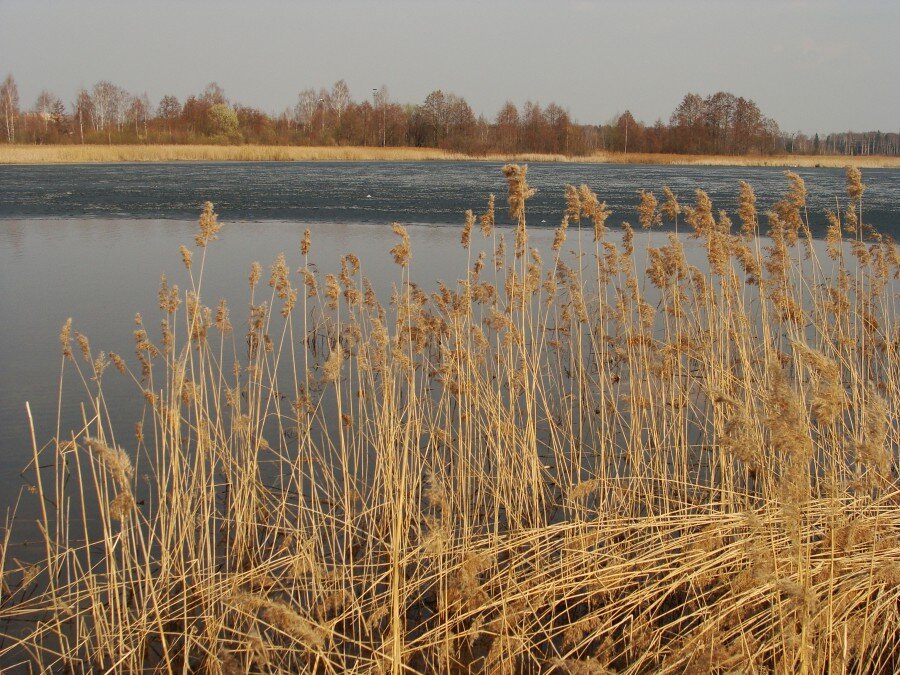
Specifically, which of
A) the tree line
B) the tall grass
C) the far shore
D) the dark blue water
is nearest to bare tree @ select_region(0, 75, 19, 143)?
the tree line

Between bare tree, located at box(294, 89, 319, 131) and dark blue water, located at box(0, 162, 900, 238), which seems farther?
bare tree, located at box(294, 89, 319, 131)

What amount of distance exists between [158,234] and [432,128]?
46.7 m

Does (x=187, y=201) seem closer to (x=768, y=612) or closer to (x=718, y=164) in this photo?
(x=768, y=612)

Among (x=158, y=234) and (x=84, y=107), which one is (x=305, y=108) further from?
(x=158, y=234)

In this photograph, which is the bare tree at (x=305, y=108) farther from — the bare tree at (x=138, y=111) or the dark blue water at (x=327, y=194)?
the dark blue water at (x=327, y=194)

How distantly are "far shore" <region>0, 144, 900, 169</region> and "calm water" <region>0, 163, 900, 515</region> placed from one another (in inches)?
265

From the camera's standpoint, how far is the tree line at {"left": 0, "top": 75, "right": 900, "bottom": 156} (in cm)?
5456

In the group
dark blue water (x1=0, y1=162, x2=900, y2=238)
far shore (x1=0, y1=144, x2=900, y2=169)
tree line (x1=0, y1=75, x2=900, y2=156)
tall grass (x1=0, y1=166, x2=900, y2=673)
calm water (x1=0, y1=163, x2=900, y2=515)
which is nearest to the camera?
tall grass (x1=0, y1=166, x2=900, y2=673)

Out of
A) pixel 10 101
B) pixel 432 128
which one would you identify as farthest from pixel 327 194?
pixel 10 101

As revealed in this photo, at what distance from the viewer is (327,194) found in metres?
19.9

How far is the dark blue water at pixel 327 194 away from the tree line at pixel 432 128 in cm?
2424

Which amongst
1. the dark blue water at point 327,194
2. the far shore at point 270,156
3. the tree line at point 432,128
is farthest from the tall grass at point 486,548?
the tree line at point 432,128

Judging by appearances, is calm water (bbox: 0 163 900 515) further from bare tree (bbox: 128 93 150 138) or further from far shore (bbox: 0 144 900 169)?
bare tree (bbox: 128 93 150 138)

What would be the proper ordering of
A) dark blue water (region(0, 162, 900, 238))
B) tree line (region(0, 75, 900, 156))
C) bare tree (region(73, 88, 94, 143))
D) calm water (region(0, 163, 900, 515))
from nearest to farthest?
calm water (region(0, 163, 900, 515)), dark blue water (region(0, 162, 900, 238)), tree line (region(0, 75, 900, 156)), bare tree (region(73, 88, 94, 143))
